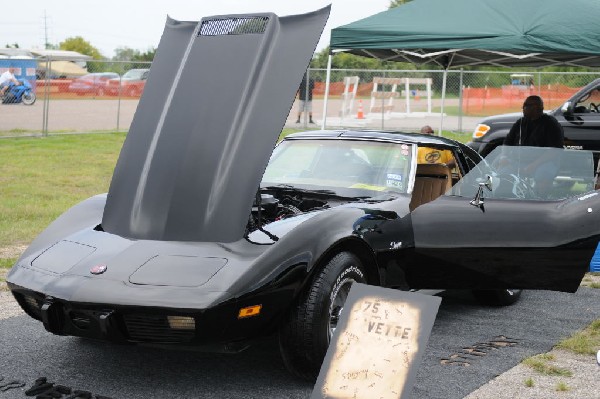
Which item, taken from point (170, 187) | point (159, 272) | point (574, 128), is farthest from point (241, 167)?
point (574, 128)

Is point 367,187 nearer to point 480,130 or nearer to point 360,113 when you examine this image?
point 480,130

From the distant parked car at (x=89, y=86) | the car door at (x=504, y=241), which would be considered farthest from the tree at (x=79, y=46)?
the car door at (x=504, y=241)

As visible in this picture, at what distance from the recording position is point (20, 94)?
68.2ft

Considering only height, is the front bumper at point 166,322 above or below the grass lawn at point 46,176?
above

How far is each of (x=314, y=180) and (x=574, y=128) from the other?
7208mm

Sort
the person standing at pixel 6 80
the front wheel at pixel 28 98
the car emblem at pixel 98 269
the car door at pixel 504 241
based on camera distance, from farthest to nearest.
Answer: the front wheel at pixel 28 98 → the person standing at pixel 6 80 → the car door at pixel 504 241 → the car emblem at pixel 98 269

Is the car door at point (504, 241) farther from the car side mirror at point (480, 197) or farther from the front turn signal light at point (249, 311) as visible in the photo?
the front turn signal light at point (249, 311)

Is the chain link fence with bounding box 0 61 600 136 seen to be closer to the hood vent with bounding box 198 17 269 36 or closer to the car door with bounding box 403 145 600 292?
the hood vent with bounding box 198 17 269 36

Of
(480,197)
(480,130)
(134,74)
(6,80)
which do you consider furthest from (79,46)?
(480,197)

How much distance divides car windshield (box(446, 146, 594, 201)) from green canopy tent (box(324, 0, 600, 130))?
2.52m

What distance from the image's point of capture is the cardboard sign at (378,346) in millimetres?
3529

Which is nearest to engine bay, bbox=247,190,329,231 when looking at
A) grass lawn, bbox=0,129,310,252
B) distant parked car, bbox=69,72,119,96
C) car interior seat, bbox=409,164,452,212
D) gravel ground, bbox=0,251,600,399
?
car interior seat, bbox=409,164,452,212

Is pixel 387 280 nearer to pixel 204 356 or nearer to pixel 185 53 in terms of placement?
pixel 204 356

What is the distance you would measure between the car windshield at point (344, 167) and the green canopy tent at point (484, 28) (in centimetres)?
269
